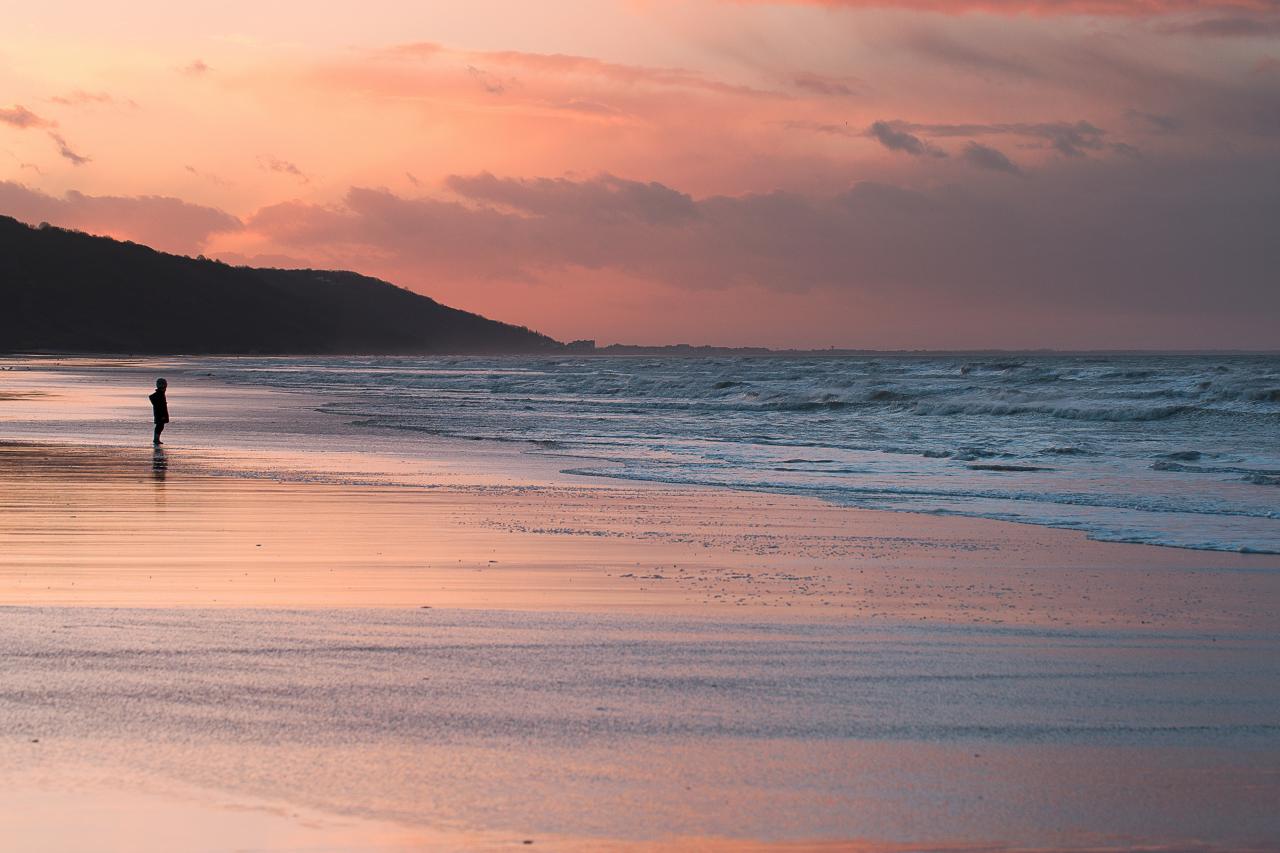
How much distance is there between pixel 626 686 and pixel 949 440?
59.6 feet

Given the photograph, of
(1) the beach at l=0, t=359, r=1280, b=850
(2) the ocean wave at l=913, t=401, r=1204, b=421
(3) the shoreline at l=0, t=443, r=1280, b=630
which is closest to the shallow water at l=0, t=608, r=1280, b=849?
(1) the beach at l=0, t=359, r=1280, b=850

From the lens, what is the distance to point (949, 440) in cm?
2288

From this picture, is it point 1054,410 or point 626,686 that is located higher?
point 1054,410

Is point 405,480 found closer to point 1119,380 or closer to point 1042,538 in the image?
point 1042,538

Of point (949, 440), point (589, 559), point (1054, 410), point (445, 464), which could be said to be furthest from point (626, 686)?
point (1054, 410)

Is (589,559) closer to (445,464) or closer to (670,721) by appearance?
(670,721)

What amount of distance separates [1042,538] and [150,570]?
6.82m

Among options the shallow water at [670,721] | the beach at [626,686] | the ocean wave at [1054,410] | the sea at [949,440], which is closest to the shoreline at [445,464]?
the sea at [949,440]

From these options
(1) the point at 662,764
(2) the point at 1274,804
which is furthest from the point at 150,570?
(2) the point at 1274,804

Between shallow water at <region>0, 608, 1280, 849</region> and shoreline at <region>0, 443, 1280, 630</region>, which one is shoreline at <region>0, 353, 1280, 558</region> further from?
shallow water at <region>0, 608, 1280, 849</region>

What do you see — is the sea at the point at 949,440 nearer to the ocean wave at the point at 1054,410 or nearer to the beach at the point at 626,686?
the ocean wave at the point at 1054,410

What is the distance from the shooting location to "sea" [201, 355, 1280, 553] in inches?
516

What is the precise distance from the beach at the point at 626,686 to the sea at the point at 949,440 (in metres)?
2.23

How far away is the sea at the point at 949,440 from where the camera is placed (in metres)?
13.1
